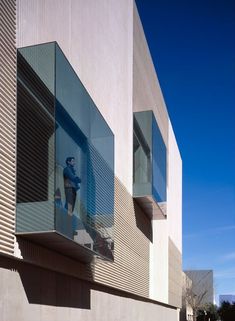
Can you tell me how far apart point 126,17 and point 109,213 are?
378 inches

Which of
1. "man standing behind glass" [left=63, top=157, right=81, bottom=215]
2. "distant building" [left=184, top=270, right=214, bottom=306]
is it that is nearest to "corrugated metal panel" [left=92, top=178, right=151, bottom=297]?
"man standing behind glass" [left=63, top=157, right=81, bottom=215]

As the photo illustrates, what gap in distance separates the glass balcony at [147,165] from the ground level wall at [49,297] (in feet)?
15.2

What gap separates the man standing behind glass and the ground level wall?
4.97 ft

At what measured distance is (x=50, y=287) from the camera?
1133 centimetres

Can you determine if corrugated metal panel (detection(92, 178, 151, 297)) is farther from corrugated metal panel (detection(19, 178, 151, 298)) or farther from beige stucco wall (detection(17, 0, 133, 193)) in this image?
beige stucco wall (detection(17, 0, 133, 193))

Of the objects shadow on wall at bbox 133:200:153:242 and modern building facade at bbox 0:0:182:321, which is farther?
shadow on wall at bbox 133:200:153:242

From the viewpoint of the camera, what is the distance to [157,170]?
23.2m

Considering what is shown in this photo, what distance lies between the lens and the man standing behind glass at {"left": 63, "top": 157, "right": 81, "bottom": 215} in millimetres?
10812

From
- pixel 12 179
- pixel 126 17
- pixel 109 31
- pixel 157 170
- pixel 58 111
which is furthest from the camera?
pixel 157 170

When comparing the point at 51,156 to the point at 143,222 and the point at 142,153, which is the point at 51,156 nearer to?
the point at 142,153

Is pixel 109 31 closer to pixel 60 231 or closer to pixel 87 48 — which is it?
pixel 87 48

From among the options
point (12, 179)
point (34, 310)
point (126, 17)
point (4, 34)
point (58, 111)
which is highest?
point (126, 17)

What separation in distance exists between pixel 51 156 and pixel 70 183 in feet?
3.85

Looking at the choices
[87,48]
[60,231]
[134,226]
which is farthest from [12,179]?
[134,226]
